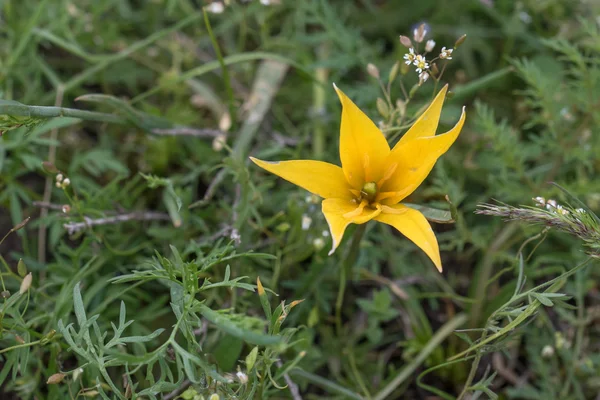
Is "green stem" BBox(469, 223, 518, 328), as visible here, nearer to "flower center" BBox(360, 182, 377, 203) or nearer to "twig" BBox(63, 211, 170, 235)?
"flower center" BBox(360, 182, 377, 203)

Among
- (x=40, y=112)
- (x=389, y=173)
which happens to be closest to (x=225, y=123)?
(x=40, y=112)

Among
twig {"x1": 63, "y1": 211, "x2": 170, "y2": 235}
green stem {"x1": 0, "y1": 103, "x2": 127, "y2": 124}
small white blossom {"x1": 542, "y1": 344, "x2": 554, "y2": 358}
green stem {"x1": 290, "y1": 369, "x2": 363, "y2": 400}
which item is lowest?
small white blossom {"x1": 542, "y1": 344, "x2": 554, "y2": 358}

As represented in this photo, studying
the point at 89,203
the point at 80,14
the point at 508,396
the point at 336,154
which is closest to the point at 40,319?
the point at 89,203

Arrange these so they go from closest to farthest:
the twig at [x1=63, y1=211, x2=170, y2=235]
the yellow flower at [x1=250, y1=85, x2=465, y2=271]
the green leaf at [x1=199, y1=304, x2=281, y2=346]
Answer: the green leaf at [x1=199, y1=304, x2=281, y2=346]
the yellow flower at [x1=250, y1=85, x2=465, y2=271]
the twig at [x1=63, y1=211, x2=170, y2=235]

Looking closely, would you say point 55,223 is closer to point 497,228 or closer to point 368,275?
point 368,275

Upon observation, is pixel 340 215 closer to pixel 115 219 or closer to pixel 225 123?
pixel 115 219

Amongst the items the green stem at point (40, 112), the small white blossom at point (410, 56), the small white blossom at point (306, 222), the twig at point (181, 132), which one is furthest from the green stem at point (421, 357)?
the green stem at point (40, 112)

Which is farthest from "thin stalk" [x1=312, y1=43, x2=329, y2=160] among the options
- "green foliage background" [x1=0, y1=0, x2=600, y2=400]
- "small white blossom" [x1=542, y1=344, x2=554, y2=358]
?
"small white blossom" [x1=542, y1=344, x2=554, y2=358]
